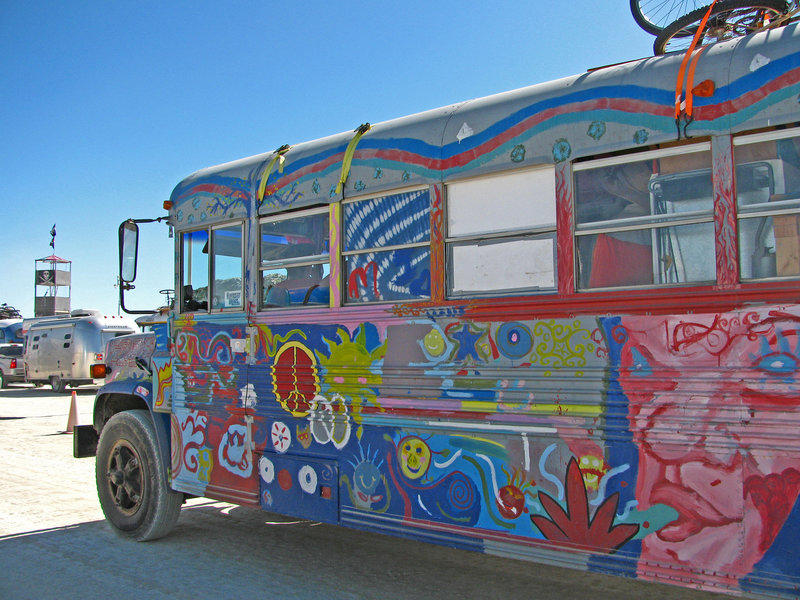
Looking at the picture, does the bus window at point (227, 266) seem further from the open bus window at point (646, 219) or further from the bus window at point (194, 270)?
the open bus window at point (646, 219)

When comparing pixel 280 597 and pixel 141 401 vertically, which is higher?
pixel 141 401

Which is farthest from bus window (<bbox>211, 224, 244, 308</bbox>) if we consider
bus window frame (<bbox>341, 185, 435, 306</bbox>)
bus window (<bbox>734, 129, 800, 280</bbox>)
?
bus window (<bbox>734, 129, 800, 280</bbox>)

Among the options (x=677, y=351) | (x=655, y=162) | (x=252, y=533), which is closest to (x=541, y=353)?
(x=677, y=351)

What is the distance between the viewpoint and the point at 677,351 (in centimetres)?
303

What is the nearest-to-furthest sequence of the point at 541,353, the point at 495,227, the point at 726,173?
the point at 726,173, the point at 541,353, the point at 495,227

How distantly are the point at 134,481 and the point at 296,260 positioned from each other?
7.97 feet

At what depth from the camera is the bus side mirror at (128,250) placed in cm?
558

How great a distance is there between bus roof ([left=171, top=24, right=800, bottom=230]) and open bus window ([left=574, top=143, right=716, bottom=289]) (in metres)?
0.11

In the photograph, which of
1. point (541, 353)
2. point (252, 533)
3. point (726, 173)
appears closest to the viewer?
point (726, 173)

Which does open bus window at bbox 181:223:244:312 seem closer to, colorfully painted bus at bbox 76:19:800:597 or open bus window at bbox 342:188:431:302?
colorfully painted bus at bbox 76:19:800:597

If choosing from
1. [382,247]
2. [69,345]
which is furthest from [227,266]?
[69,345]

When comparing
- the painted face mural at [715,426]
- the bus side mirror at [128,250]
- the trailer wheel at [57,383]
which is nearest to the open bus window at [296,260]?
the bus side mirror at [128,250]

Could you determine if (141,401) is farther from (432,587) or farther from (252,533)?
(432,587)

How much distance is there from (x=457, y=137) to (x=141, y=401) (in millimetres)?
3617
